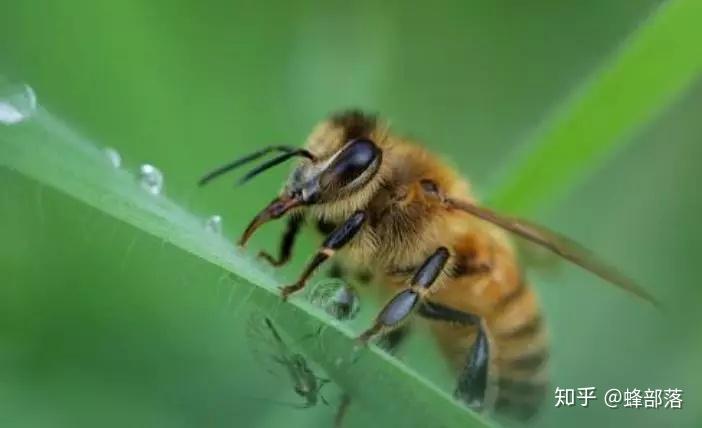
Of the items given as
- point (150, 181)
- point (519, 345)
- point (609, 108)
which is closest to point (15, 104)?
point (150, 181)

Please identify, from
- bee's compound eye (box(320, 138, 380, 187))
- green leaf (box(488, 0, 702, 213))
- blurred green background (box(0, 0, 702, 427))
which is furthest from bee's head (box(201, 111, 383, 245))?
green leaf (box(488, 0, 702, 213))

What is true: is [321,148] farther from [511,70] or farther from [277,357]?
[511,70]

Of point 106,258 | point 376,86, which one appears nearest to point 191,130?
point 376,86

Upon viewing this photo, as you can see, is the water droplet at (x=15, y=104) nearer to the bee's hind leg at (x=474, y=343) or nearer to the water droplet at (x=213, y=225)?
the water droplet at (x=213, y=225)

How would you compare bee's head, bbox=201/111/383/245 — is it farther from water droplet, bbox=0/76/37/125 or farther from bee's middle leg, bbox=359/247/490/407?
water droplet, bbox=0/76/37/125

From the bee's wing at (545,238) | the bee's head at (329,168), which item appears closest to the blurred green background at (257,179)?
the bee's head at (329,168)
